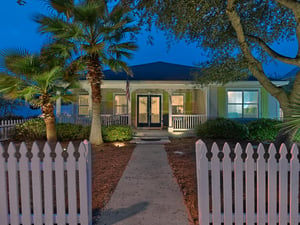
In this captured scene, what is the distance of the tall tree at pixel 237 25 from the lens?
212 inches

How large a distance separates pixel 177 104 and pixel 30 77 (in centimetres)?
968

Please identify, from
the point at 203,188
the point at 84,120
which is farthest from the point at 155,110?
the point at 203,188

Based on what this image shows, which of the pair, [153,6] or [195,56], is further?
[195,56]

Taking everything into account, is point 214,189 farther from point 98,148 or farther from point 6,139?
point 6,139

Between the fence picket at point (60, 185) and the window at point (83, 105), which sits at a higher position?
the window at point (83, 105)

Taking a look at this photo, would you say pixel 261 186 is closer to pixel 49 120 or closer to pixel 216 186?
pixel 216 186

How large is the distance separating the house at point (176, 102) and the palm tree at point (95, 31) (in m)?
2.56

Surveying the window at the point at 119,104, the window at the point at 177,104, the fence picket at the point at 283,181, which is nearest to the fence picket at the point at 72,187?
the fence picket at the point at 283,181

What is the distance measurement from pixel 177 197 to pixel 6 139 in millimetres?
9371

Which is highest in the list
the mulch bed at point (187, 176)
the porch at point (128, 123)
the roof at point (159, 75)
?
the roof at point (159, 75)

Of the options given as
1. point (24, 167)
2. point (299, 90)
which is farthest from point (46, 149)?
point (299, 90)

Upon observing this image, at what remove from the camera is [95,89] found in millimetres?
8086

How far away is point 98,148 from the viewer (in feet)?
25.7

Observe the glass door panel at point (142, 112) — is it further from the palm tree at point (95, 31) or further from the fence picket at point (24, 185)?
the fence picket at point (24, 185)
